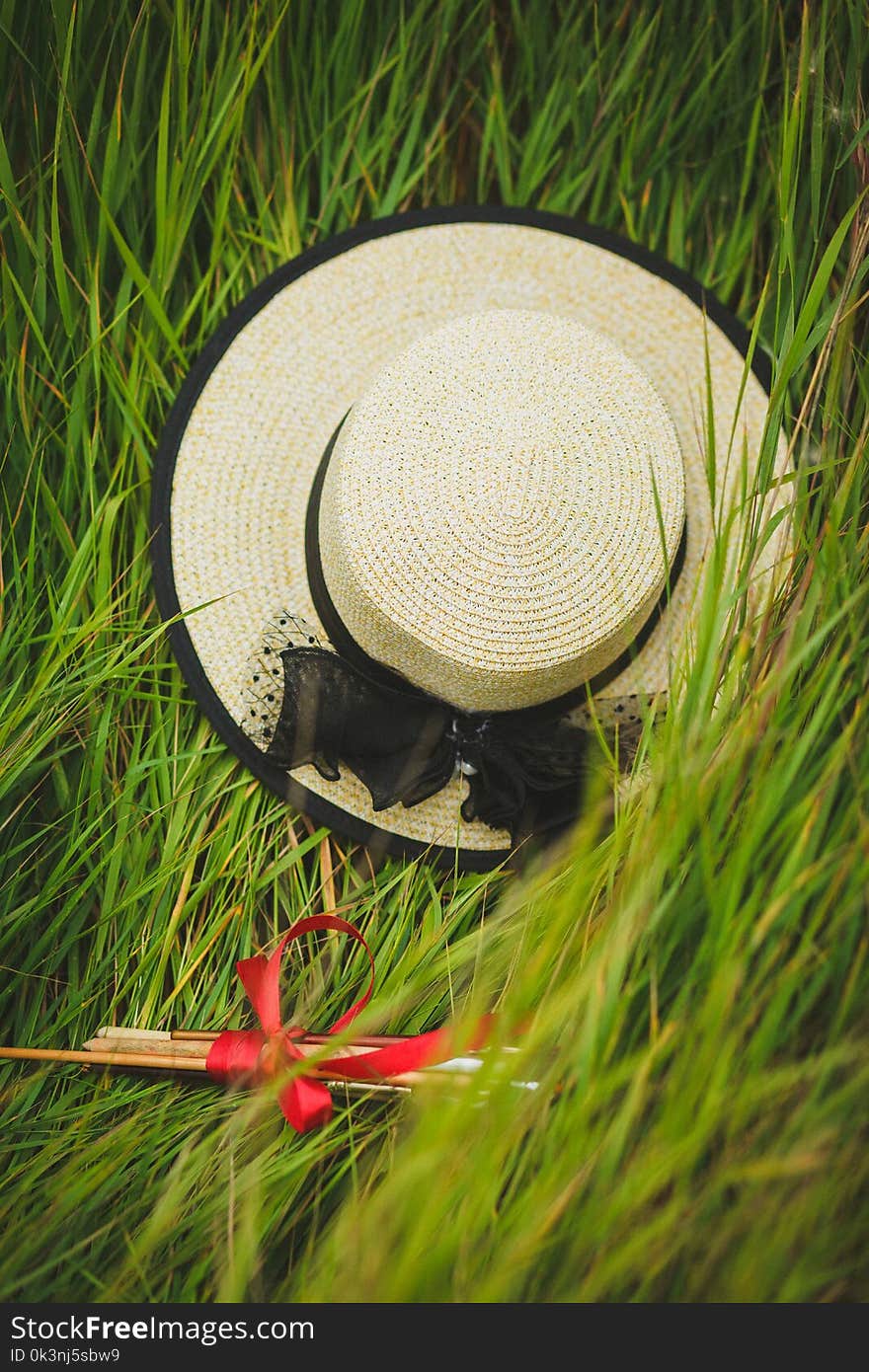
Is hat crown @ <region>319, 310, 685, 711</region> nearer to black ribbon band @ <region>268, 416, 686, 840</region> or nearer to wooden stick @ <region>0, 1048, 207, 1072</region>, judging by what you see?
black ribbon band @ <region>268, 416, 686, 840</region>

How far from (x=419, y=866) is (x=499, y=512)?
0.45 meters

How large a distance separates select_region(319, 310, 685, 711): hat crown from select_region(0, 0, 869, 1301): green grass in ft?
0.43

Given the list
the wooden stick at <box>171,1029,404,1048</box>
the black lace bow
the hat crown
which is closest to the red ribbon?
the wooden stick at <box>171,1029,404,1048</box>

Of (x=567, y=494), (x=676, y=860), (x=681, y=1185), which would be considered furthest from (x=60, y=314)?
(x=681, y=1185)

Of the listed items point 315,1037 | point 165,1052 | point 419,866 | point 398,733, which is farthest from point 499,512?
point 165,1052

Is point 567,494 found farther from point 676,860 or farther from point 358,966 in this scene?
point 358,966

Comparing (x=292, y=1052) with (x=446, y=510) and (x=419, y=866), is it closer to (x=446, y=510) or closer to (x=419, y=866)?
(x=419, y=866)

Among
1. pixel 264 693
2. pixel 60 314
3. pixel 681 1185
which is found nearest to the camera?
pixel 681 1185

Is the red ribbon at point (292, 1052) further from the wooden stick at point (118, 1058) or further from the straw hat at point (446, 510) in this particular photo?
the straw hat at point (446, 510)

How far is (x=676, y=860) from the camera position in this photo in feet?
2.56

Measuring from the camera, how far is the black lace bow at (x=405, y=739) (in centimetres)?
100

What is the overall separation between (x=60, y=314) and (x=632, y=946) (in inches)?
39.2

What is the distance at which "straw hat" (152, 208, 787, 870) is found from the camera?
917mm

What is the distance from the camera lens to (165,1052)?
102cm
